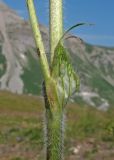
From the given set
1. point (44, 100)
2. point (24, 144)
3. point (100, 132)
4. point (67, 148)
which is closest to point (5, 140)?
point (24, 144)

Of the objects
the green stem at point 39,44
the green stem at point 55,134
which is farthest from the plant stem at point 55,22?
the green stem at point 55,134

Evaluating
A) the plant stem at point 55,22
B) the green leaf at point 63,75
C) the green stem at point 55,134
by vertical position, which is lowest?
the green stem at point 55,134

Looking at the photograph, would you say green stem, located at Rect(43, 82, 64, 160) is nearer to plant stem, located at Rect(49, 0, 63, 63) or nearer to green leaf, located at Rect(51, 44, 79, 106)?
green leaf, located at Rect(51, 44, 79, 106)

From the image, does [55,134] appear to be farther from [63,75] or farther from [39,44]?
[39,44]

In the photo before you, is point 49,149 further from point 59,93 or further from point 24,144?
point 24,144

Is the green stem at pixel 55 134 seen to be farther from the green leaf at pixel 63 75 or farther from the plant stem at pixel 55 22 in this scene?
the plant stem at pixel 55 22

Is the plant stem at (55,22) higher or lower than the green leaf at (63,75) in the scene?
higher
